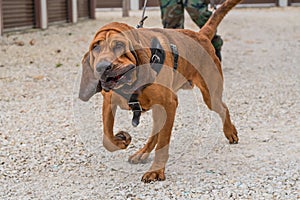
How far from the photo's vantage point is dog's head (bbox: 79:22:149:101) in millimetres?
2543

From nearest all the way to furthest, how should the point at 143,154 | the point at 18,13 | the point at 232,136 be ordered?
the point at 143,154, the point at 232,136, the point at 18,13

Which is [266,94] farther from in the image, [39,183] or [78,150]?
[39,183]

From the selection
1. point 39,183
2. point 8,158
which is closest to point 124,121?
point 8,158

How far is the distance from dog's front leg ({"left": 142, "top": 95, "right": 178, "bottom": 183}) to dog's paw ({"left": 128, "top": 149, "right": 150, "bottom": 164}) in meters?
0.32

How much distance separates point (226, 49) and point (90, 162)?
6.70 metres

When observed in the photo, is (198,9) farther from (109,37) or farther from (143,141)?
(109,37)

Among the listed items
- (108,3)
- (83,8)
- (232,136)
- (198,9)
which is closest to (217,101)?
(232,136)

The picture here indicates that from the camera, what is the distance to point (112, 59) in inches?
99.9

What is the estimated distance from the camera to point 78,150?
150 inches

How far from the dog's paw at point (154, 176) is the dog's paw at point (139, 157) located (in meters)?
0.35

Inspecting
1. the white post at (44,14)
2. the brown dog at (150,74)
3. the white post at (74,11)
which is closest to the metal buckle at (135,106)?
the brown dog at (150,74)

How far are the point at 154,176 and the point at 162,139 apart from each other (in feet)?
0.70

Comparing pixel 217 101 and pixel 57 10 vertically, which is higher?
pixel 217 101

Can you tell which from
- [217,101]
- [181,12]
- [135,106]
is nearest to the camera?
[135,106]
